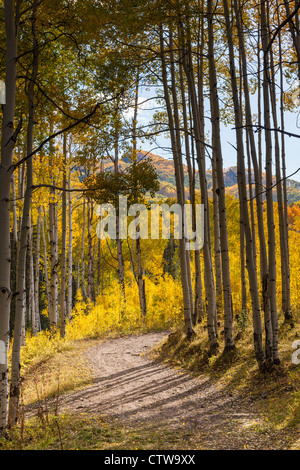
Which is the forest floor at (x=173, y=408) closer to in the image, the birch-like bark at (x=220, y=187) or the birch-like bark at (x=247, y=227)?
the birch-like bark at (x=247, y=227)

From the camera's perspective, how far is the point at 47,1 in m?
4.83

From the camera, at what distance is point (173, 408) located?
17.8 ft

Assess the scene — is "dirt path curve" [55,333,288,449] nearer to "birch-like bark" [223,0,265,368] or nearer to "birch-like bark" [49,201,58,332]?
"birch-like bark" [223,0,265,368]

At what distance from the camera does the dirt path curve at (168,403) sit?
408 cm

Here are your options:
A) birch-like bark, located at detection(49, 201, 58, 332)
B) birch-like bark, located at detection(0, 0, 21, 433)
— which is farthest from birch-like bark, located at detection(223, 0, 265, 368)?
birch-like bark, located at detection(49, 201, 58, 332)

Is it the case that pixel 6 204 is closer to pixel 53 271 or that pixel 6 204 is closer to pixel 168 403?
pixel 168 403

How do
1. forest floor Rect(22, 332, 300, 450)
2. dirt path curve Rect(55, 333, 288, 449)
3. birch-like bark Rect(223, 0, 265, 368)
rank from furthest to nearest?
birch-like bark Rect(223, 0, 265, 368)
dirt path curve Rect(55, 333, 288, 449)
forest floor Rect(22, 332, 300, 450)

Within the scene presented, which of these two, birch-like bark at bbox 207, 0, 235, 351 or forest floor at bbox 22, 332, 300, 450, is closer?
forest floor at bbox 22, 332, 300, 450

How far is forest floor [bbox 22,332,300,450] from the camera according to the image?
3820 millimetres

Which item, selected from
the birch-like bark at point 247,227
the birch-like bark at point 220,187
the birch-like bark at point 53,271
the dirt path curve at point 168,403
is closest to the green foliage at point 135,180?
the birch-like bark at point 220,187

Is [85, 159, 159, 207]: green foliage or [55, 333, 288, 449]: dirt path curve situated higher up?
[85, 159, 159, 207]: green foliage

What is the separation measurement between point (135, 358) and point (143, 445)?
631cm
